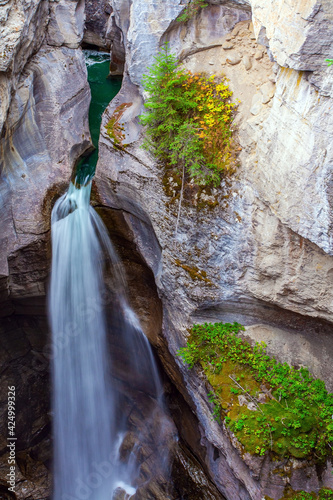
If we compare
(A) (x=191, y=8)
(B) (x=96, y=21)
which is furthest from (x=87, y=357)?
(B) (x=96, y=21)

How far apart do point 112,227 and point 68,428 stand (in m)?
5.42

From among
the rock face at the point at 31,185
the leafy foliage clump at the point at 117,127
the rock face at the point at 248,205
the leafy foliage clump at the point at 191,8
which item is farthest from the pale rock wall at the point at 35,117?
the leafy foliage clump at the point at 191,8

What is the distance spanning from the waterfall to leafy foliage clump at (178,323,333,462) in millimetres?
2598

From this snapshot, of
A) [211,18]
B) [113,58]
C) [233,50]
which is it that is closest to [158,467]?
[233,50]

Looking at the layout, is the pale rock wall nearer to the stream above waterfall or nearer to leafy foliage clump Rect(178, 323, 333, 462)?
the stream above waterfall

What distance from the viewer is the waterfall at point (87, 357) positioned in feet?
30.4

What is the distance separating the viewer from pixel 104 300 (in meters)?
9.62

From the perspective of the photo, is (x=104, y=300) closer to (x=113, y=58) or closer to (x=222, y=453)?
(x=222, y=453)

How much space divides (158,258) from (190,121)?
2996 mm

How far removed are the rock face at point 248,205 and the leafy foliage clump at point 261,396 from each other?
246mm

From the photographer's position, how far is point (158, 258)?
8602mm

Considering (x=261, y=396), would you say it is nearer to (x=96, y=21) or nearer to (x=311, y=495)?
(x=311, y=495)

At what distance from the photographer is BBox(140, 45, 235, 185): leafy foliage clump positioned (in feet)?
24.5

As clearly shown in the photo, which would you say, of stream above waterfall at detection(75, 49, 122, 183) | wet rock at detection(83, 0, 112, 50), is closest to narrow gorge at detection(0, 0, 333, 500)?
stream above waterfall at detection(75, 49, 122, 183)
